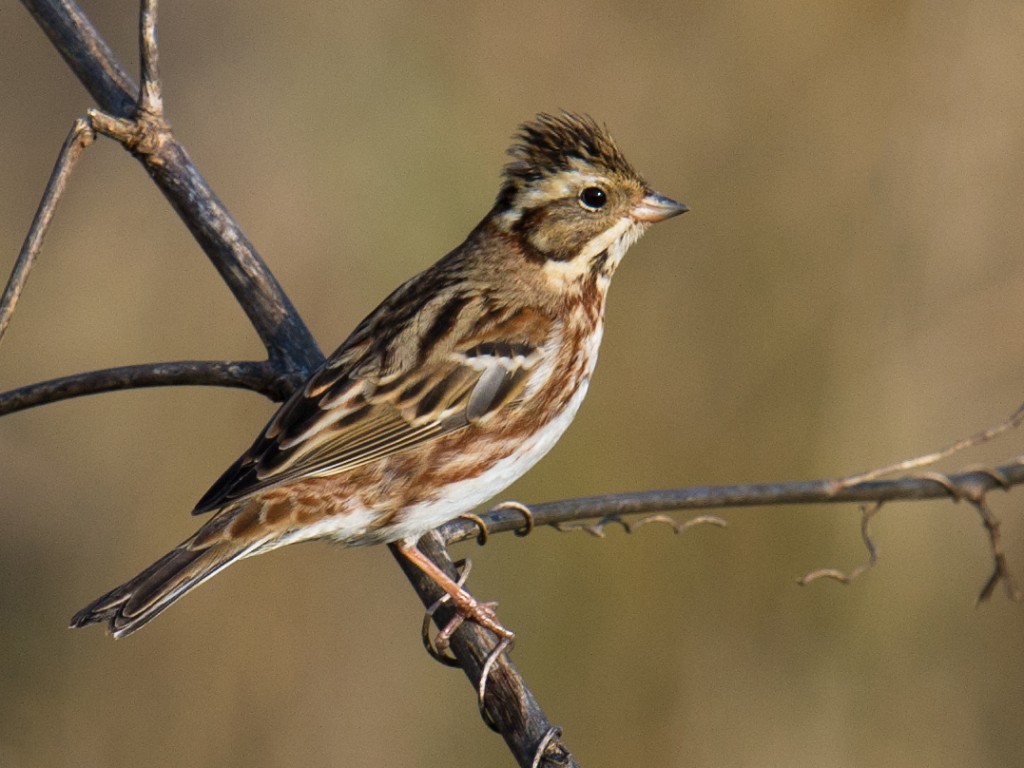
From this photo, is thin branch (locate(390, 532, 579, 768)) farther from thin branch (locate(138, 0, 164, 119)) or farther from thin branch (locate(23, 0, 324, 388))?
thin branch (locate(138, 0, 164, 119))

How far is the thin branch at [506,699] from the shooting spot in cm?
303

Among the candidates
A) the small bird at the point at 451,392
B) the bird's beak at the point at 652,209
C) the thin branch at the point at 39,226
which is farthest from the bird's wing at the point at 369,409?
the thin branch at the point at 39,226

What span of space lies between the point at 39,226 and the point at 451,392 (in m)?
1.46

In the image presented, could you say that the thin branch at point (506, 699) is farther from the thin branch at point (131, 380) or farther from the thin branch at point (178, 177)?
the thin branch at point (178, 177)

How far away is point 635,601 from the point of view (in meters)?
5.89

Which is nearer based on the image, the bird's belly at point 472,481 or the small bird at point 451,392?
the small bird at point 451,392

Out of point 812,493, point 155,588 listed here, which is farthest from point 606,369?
point 812,493

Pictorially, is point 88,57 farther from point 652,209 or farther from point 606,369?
point 606,369

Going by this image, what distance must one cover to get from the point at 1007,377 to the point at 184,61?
3.98 meters

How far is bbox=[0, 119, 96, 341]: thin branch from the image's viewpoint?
9.65 feet

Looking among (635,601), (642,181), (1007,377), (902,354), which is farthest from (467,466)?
(1007,377)

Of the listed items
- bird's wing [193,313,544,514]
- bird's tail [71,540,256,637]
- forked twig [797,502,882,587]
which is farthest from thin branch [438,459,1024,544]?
bird's tail [71,540,256,637]

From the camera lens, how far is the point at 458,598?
376cm

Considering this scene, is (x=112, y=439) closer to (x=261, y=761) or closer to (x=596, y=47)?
(x=261, y=761)
